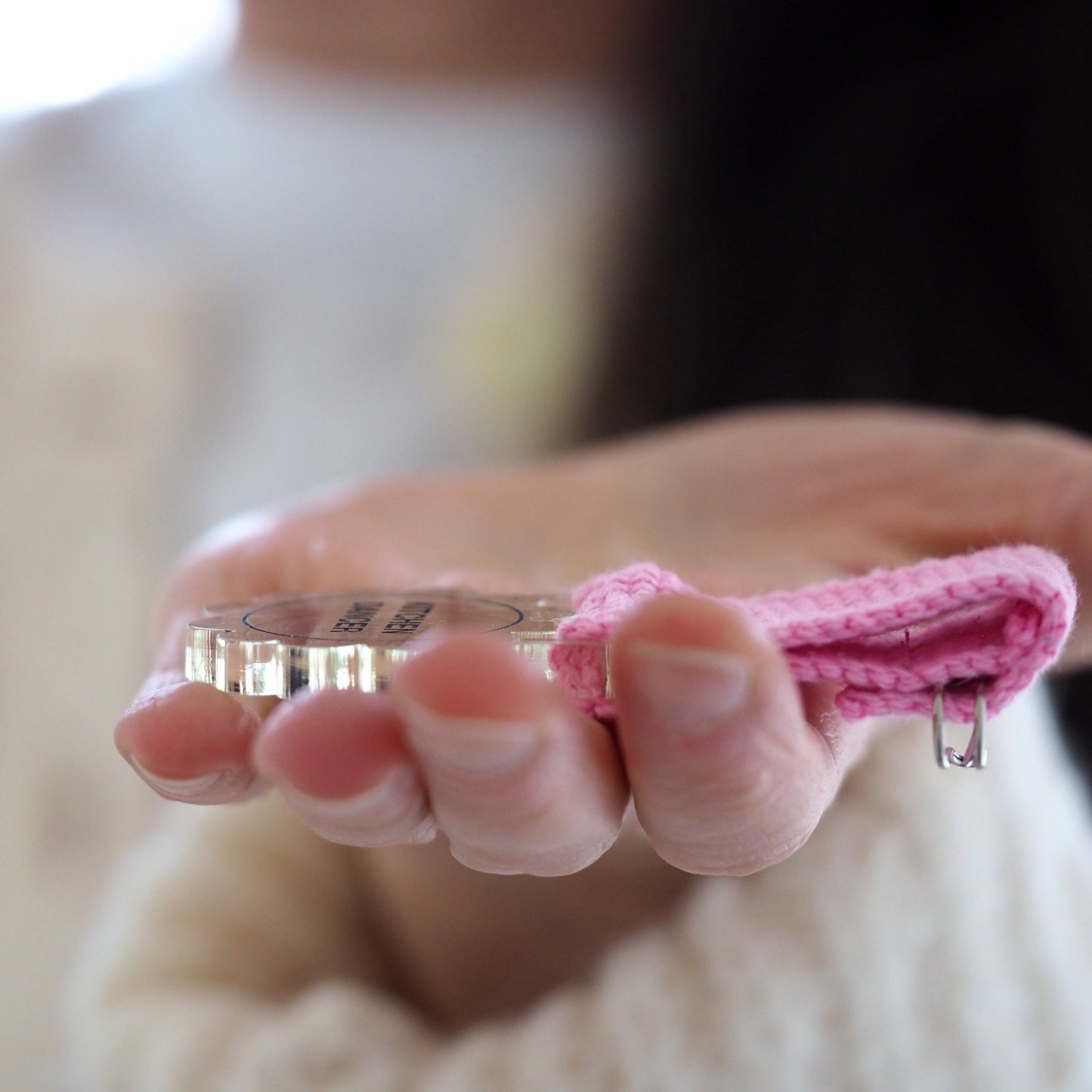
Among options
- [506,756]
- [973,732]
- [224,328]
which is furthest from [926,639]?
[224,328]

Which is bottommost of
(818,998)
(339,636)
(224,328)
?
(818,998)

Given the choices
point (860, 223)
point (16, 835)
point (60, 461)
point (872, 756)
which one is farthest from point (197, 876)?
point (860, 223)

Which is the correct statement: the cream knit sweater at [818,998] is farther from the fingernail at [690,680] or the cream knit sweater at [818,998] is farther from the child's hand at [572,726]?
the fingernail at [690,680]

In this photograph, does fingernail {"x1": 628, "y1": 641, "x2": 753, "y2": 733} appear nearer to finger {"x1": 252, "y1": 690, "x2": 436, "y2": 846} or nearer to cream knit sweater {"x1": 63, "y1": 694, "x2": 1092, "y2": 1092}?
finger {"x1": 252, "y1": 690, "x2": 436, "y2": 846}

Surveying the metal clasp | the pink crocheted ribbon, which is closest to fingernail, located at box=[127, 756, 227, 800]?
the pink crocheted ribbon

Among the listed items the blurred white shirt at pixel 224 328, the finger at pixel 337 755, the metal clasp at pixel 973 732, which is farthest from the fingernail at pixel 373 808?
the blurred white shirt at pixel 224 328

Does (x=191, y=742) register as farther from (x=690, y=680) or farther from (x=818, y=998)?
(x=818, y=998)
